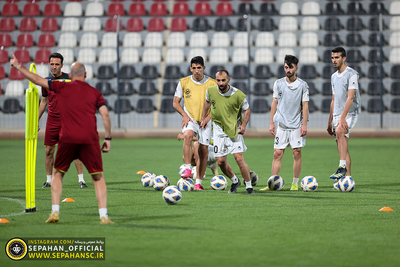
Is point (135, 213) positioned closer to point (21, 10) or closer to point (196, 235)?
point (196, 235)

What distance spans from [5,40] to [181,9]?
8650 millimetres

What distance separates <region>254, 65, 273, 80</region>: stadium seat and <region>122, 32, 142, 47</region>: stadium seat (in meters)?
5.79

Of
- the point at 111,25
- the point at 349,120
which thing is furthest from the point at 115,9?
the point at 349,120

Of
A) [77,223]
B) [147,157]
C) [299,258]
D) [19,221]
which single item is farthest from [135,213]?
[147,157]

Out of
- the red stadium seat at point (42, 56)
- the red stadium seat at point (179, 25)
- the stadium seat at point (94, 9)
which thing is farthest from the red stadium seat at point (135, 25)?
the red stadium seat at point (42, 56)

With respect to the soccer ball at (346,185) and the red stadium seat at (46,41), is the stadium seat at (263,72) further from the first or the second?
the soccer ball at (346,185)

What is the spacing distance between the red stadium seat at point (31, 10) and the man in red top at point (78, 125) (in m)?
22.5

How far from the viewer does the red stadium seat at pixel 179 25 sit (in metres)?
25.4

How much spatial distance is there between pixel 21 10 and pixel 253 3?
11.8m

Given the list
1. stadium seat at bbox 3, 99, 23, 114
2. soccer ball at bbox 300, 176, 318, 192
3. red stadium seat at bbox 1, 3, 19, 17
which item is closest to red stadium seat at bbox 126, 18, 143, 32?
red stadium seat at bbox 1, 3, 19, 17

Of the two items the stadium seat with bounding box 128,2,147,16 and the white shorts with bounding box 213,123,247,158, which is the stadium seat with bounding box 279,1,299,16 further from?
the white shorts with bounding box 213,123,247,158

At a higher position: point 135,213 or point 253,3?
point 253,3

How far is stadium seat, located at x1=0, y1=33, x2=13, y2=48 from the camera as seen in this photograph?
2508cm

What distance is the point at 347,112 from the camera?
30.1 ft
